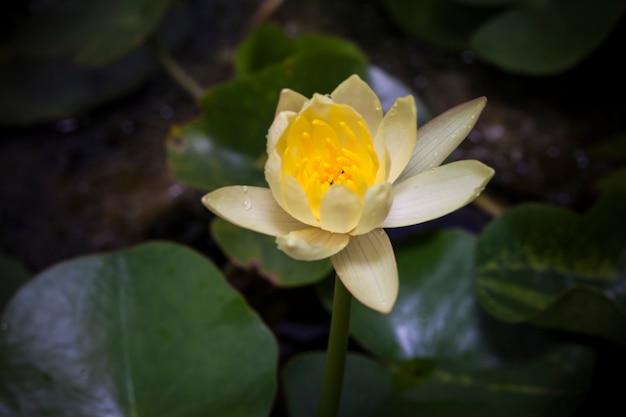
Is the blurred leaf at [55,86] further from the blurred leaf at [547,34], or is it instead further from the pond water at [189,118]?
the blurred leaf at [547,34]

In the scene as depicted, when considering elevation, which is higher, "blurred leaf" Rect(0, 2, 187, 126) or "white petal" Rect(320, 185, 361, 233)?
"white petal" Rect(320, 185, 361, 233)

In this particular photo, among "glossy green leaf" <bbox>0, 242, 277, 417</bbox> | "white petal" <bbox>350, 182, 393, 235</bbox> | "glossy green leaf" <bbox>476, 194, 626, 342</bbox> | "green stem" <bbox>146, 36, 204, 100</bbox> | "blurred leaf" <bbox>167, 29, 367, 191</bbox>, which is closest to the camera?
"white petal" <bbox>350, 182, 393, 235</bbox>

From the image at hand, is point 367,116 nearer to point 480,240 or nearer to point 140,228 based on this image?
point 480,240

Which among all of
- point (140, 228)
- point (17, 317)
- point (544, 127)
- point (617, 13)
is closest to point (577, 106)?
point (544, 127)

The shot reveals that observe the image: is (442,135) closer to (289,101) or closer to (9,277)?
(289,101)

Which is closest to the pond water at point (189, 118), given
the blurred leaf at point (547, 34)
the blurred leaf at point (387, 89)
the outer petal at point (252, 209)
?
the blurred leaf at point (547, 34)

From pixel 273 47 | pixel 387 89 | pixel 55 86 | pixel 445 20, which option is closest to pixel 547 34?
pixel 445 20

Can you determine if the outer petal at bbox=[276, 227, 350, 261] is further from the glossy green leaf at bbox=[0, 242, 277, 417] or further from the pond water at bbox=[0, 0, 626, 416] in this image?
the pond water at bbox=[0, 0, 626, 416]

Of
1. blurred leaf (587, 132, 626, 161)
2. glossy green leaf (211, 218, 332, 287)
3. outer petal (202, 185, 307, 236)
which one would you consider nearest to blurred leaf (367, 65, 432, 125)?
glossy green leaf (211, 218, 332, 287)
